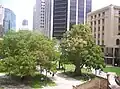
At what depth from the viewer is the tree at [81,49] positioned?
115 feet

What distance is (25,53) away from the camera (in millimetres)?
29094

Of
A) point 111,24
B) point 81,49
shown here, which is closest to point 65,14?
point 111,24

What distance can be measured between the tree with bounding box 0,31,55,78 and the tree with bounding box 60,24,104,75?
14.4ft

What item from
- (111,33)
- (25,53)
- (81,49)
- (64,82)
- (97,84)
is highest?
(111,33)

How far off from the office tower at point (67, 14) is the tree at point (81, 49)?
72.6 metres

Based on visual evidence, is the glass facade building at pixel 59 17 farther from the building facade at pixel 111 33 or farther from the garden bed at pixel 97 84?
the garden bed at pixel 97 84

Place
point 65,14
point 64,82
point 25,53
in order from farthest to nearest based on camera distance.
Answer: point 65,14 < point 64,82 < point 25,53

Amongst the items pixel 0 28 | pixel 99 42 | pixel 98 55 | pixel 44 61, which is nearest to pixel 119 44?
pixel 99 42

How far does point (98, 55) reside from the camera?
35.7 meters

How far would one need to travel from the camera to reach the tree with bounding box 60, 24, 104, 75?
3516cm

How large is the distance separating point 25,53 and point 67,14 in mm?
83503

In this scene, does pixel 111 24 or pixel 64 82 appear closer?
pixel 64 82

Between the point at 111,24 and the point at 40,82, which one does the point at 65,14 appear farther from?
the point at 40,82

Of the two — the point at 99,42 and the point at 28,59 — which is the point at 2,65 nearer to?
A: the point at 28,59
